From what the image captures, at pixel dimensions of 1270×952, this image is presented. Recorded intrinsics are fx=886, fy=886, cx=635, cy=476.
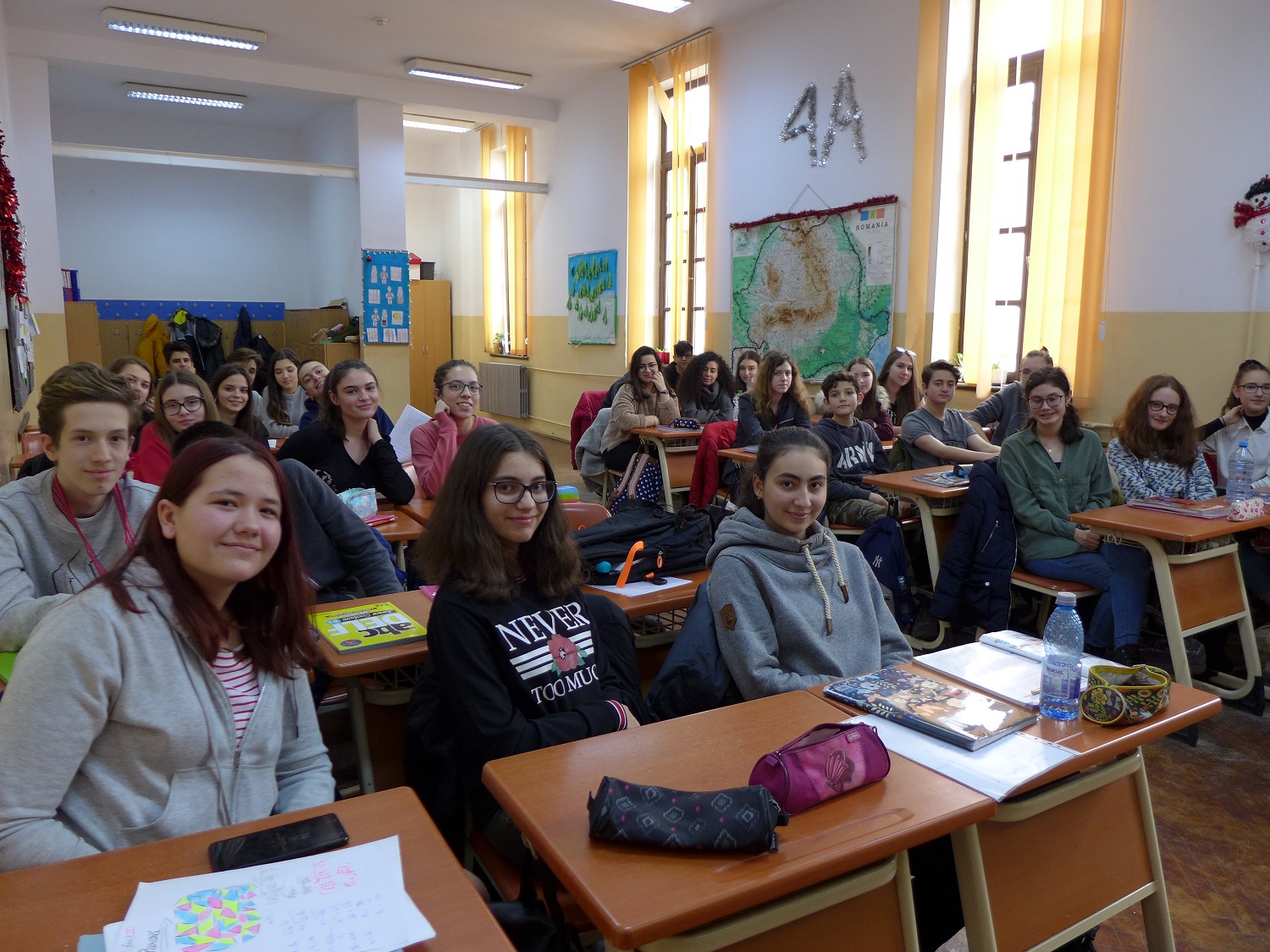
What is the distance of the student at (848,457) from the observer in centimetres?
420

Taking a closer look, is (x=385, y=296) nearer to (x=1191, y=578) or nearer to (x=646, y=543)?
(x=646, y=543)

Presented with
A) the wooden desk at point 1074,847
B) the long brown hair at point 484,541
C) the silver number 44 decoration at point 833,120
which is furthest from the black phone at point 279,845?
the silver number 44 decoration at point 833,120

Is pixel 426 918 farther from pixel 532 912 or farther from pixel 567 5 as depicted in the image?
pixel 567 5

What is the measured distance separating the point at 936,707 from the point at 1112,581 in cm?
216

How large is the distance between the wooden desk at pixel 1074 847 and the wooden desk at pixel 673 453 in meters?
3.96

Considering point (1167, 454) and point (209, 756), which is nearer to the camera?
point (209, 756)

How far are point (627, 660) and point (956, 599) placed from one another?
2.11m

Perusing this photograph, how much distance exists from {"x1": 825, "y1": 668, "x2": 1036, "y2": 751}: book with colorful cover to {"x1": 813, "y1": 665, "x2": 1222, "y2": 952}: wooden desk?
0.15ft

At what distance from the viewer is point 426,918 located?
1.00 m

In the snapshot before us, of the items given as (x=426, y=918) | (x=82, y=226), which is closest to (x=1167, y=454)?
(x=426, y=918)

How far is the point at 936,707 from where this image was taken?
61.5 inches

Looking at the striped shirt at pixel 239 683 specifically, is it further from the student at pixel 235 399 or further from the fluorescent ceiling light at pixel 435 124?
the fluorescent ceiling light at pixel 435 124

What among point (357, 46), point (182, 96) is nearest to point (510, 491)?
point (357, 46)

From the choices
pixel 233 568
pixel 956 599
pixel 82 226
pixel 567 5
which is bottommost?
pixel 956 599
